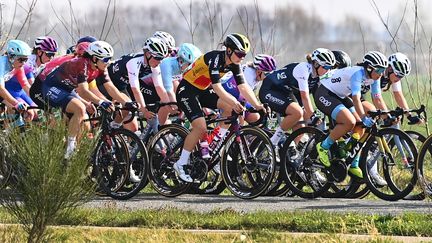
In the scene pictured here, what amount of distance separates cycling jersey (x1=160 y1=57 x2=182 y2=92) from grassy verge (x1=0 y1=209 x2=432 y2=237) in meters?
3.16

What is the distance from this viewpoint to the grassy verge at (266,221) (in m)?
9.80

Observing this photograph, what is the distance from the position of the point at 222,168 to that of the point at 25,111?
9.23 feet

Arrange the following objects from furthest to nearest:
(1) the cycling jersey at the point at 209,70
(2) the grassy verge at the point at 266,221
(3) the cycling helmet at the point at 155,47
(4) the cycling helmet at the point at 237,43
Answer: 1. (3) the cycling helmet at the point at 155,47
2. (1) the cycling jersey at the point at 209,70
3. (4) the cycling helmet at the point at 237,43
4. (2) the grassy verge at the point at 266,221

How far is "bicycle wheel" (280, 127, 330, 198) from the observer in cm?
1316

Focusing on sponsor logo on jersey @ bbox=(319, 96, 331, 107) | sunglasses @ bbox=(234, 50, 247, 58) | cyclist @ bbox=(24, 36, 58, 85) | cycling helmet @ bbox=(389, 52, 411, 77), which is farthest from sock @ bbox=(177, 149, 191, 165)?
cyclist @ bbox=(24, 36, 58, 85)

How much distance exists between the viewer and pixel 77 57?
1315 centimetres

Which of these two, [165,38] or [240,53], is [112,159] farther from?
[165,38]

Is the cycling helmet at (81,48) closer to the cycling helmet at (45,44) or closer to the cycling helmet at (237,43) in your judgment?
the cycling helmet at (45,44)

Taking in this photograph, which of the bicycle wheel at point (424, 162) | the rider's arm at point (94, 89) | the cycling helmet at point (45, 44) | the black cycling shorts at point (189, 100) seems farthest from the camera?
the cycling helmet at point (45, 44)

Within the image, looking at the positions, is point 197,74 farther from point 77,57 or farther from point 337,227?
point 337,227

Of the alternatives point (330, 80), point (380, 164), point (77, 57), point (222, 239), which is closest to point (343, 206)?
point (380, 164)

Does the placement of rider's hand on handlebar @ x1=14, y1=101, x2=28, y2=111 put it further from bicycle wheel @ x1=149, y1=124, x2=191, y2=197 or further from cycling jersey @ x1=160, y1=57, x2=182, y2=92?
cycling jersey @ x1=160, y1=57, x2=182, y2=92

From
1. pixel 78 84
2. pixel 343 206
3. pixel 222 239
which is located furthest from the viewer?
pixel 78 84

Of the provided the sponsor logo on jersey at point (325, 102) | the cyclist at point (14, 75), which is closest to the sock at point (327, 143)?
A: the sponsor logo on jersey at point (325, 102)
